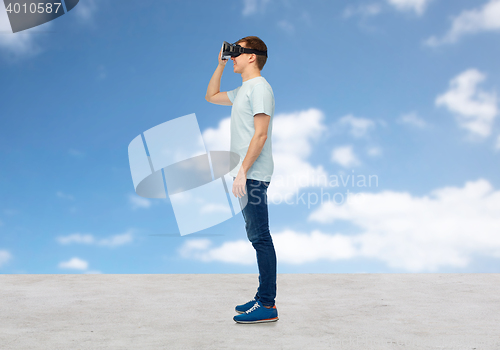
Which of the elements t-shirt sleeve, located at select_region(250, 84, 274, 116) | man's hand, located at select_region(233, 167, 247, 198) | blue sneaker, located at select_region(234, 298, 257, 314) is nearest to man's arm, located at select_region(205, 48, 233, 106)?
t-shirt sleeve, located at select_region(250, 84, 274, 116)

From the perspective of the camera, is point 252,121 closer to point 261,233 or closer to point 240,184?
point 240,184

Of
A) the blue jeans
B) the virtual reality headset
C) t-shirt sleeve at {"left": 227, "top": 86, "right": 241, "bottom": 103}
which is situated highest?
the virtual reality headset

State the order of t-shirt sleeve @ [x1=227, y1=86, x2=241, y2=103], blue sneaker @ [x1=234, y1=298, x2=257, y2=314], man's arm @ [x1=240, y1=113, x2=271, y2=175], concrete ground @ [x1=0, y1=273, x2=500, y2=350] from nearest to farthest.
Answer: concrete ground @ [x1=0, y1=273, x2=500, y2=350], man's arm @ [x1=240, y1=113, x2=271, y2=175], blue sneaker @ [x1=234, y1=298, x2=257, y2=314], t-shirt sleeve @ [x1=227, y1=86, x2=241, y2=103]

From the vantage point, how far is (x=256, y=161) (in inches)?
87.4

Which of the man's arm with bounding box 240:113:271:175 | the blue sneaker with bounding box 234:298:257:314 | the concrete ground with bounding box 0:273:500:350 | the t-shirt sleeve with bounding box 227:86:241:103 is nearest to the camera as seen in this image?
the concrete ground with bounding box 0:273:500:350

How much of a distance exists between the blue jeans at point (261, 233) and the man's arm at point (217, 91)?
64 cm

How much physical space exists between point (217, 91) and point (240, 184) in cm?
Answer: 76

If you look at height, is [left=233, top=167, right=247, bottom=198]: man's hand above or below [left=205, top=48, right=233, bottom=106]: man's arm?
below

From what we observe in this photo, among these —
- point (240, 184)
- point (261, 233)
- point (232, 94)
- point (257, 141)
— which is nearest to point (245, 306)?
point (261, 233)

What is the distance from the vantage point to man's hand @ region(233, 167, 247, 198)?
2145 mm

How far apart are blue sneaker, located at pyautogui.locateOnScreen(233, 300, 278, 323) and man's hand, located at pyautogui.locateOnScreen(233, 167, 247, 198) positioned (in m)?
0.61

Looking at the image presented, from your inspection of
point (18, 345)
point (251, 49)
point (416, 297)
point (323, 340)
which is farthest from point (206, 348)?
point (416, 297)

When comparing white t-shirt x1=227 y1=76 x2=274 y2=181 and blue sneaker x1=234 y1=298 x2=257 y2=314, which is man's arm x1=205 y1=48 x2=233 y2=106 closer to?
white t-shirt x1=227 y1=76 x2=274 y2=181

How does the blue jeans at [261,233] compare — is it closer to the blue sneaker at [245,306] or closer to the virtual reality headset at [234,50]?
the blue sneaker at [245,306]
